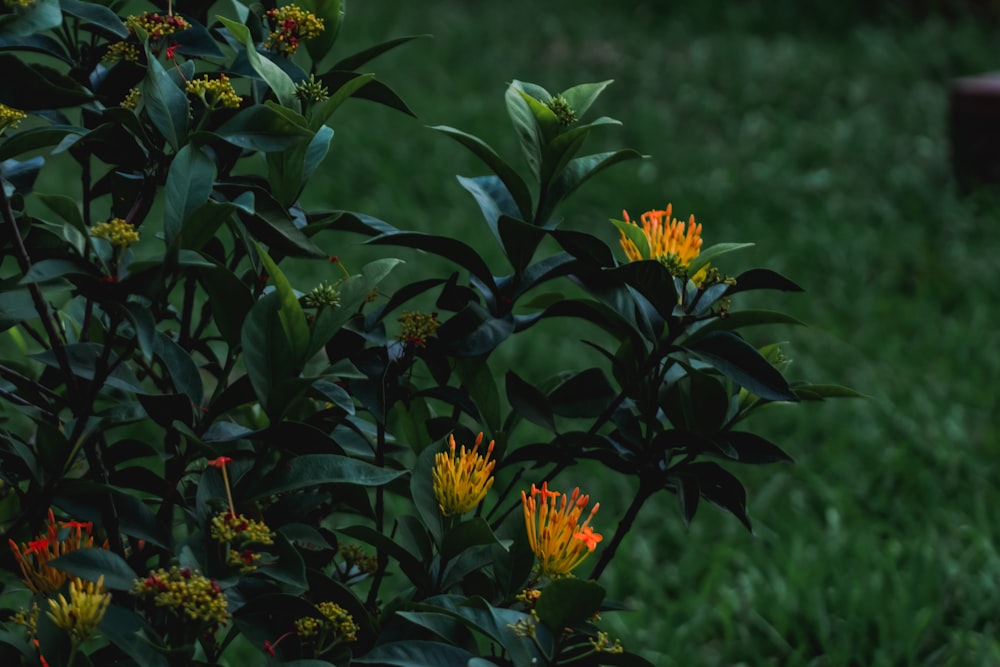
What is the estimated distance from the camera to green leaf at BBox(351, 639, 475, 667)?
95 cm

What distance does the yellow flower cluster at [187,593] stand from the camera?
2.81 ft

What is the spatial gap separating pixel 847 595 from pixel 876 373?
4.02 ft

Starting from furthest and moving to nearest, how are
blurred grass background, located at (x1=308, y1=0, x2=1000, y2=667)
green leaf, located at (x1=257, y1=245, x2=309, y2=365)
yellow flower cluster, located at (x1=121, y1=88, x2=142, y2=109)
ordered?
1. blurred grass background, located at (x1=308, y1=0, x2=1000, y2=667)
2. yellow flower cluster, located at (x1=121, y1=88, x2=142, y2=109)
3. green leaf, located at (x1=257, y1=245, x2=309, y2=365)

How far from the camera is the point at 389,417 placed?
1362 mm

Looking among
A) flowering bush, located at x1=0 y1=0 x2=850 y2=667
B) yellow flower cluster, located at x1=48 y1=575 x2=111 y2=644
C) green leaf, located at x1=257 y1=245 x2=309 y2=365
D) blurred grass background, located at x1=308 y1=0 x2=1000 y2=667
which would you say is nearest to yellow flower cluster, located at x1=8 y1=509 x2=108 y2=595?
flowering bush, located at x1=0 y1=0 x2=850 y2=667

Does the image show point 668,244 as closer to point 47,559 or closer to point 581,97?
point 581,97

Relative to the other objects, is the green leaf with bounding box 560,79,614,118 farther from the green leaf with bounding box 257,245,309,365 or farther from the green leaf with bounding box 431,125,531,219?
the green leaf with bounding box 257,245,309,365

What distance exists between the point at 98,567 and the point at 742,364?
58 cm

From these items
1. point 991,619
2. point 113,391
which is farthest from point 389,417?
point 991,619

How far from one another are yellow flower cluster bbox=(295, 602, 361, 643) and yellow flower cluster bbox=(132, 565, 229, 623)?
0.36 ft

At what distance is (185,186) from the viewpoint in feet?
3.17

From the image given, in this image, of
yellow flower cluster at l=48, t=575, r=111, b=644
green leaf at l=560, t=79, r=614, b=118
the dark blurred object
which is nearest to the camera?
yellow flower cluster at l=48, t=575, r=111, b=644

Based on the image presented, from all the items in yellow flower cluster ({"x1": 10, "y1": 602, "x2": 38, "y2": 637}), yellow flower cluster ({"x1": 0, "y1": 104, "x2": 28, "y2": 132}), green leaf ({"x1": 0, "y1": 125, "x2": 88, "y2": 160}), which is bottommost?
yellow flower cluster ({"x1": 10, "y1": 602, "x2": 38, "y2": 637})

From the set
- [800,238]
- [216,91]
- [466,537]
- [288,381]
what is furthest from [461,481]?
[800,238]
